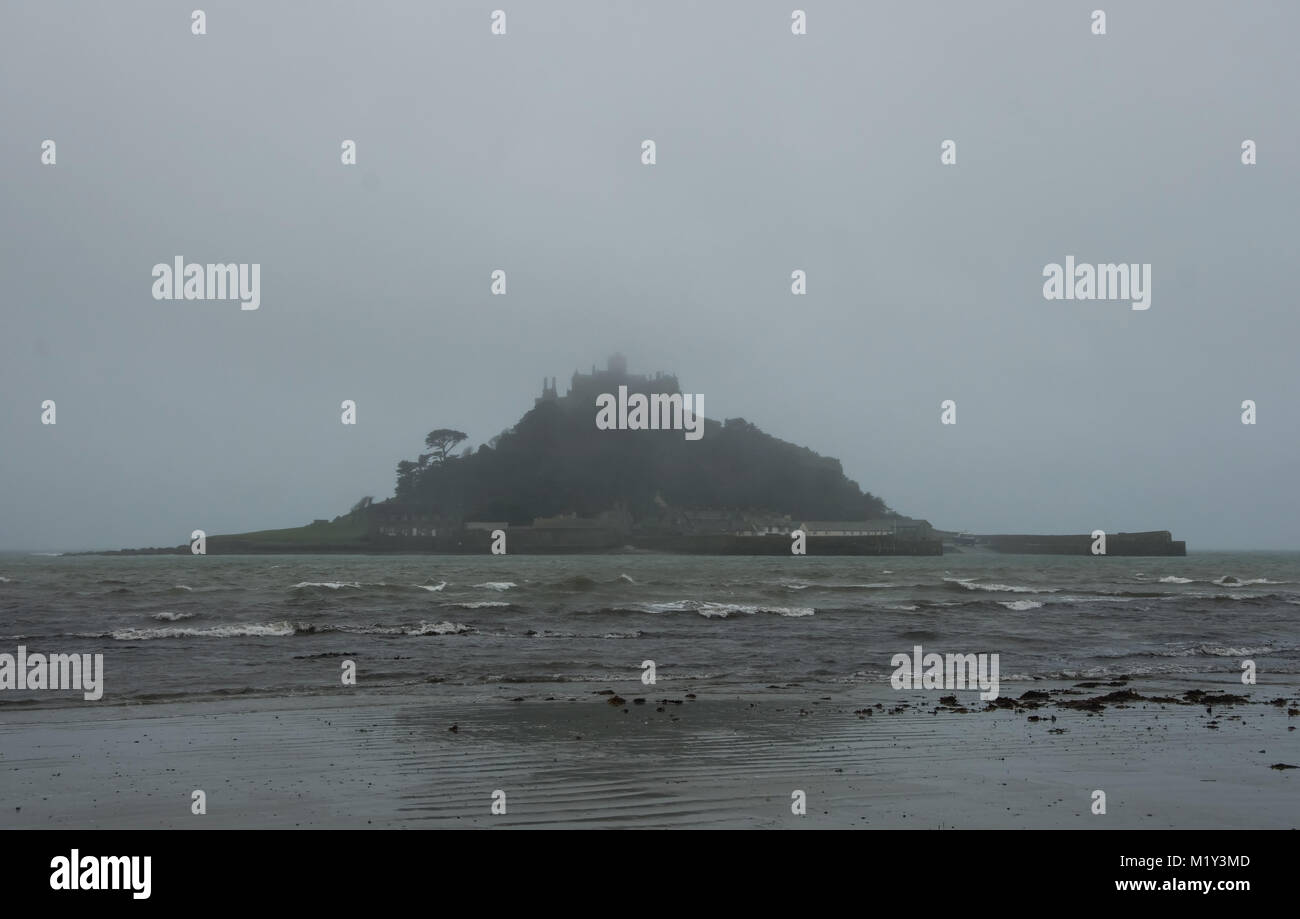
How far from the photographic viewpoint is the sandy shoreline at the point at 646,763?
8234 millimetres

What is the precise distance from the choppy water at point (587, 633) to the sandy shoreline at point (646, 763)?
353 centimetres

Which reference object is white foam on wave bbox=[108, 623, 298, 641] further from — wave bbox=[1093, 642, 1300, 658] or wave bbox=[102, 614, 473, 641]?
wave bbox=[1093, 642, 1300, 658]

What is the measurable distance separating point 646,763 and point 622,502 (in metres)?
167

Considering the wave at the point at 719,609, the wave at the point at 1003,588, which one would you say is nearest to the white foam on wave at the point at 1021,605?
the wave at the point at 719,609

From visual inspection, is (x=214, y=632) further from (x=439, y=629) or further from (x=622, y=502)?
(x=622, y=502)

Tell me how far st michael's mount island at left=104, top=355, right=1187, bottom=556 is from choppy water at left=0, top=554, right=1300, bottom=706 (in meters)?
109

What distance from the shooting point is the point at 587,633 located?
28.5 meters

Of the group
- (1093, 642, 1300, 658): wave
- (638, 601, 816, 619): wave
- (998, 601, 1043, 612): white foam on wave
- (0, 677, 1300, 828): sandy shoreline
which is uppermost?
(0, 677, 1300, 828): sandy shoreline

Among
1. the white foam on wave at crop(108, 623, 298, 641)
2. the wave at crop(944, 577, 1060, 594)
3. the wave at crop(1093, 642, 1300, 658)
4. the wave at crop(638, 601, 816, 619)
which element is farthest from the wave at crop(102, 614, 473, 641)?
the wave at crop(944, 577, 1060, 594)

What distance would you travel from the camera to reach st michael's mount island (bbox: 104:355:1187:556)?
158 metres

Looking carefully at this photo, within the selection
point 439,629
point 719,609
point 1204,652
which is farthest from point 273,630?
point 1204,652

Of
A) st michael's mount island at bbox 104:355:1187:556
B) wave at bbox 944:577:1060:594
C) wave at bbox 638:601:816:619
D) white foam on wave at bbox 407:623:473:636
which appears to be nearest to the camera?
white foam on wave at bbox 407:623:473:636

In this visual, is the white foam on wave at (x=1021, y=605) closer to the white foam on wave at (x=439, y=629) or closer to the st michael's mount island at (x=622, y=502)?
the white foam on wave at (x=439, y=629)
